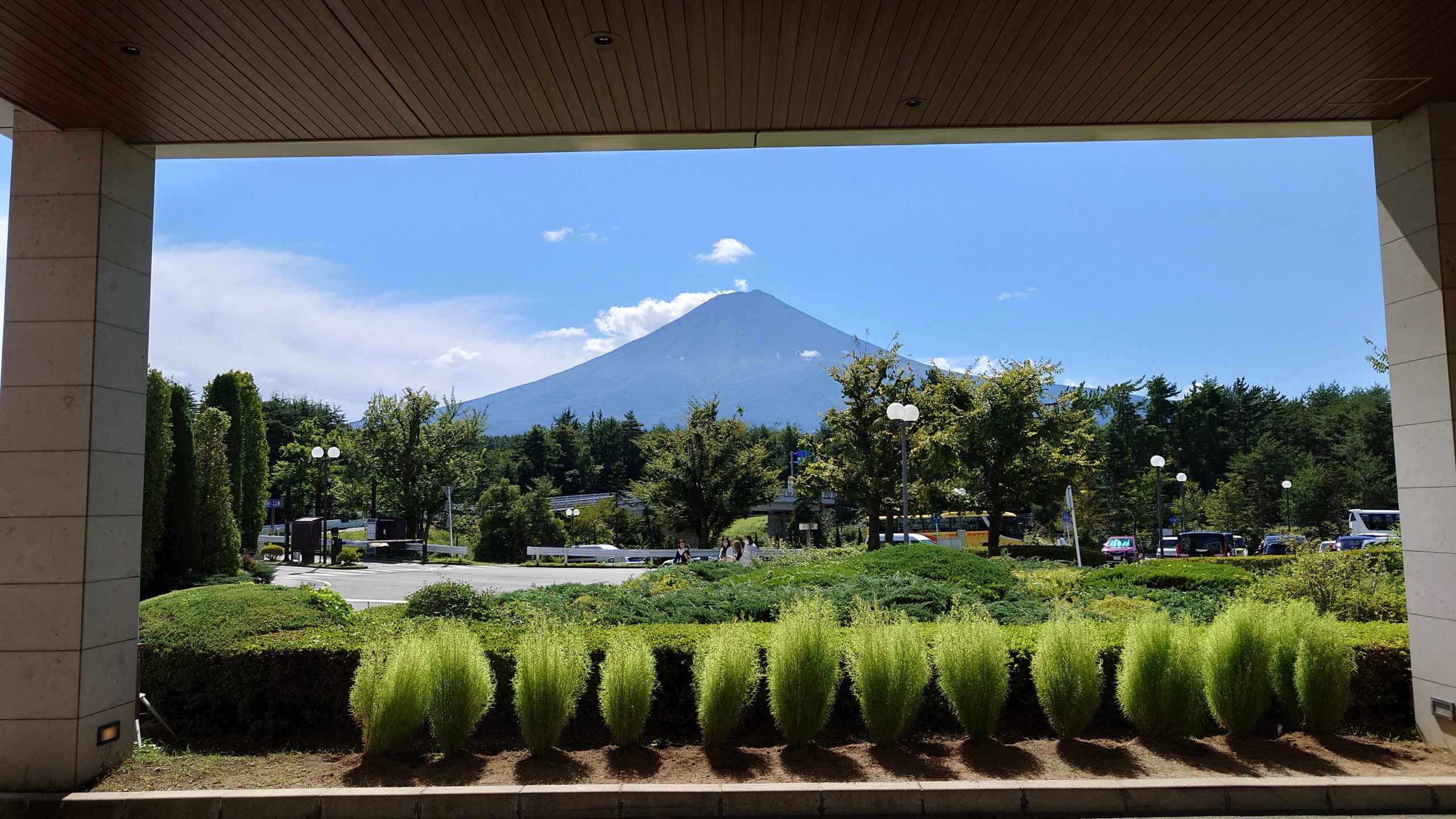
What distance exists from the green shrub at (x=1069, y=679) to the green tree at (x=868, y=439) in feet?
62.8

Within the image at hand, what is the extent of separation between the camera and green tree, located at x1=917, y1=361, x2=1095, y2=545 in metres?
24.1

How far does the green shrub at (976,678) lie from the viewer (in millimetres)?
6355

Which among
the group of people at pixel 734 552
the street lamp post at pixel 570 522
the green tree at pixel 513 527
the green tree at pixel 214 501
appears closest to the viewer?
the green tree at pixel 214 501

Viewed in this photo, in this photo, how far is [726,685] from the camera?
20.7 ft

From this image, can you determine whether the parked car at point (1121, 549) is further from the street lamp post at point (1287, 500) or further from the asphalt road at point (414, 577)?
the asphalt road at point (414, 577)

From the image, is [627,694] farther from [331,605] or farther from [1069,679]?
[331,605]

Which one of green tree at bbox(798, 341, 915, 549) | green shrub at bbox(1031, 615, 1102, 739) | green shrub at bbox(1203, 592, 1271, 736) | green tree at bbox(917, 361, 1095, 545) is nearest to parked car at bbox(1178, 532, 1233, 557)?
green tree at bbox(917, 361, 1095, 545)

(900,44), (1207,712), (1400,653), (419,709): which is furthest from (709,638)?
(1400,653)

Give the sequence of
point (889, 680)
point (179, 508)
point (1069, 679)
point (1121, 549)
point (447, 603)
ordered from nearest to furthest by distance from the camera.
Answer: point (889, 680)
point (1069, 679)
point (447, 603)
point (179, 508)
point (1121, 549)

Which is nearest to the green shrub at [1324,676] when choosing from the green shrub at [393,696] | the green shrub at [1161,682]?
the green shrub at [1161,682]

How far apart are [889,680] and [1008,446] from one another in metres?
19.1

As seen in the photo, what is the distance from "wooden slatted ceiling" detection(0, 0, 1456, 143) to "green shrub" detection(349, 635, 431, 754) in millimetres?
4148

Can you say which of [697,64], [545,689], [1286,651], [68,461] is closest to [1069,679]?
[1286,651]

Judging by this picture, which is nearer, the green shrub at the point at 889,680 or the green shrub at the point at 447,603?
the green shrub at the point at 889,680
